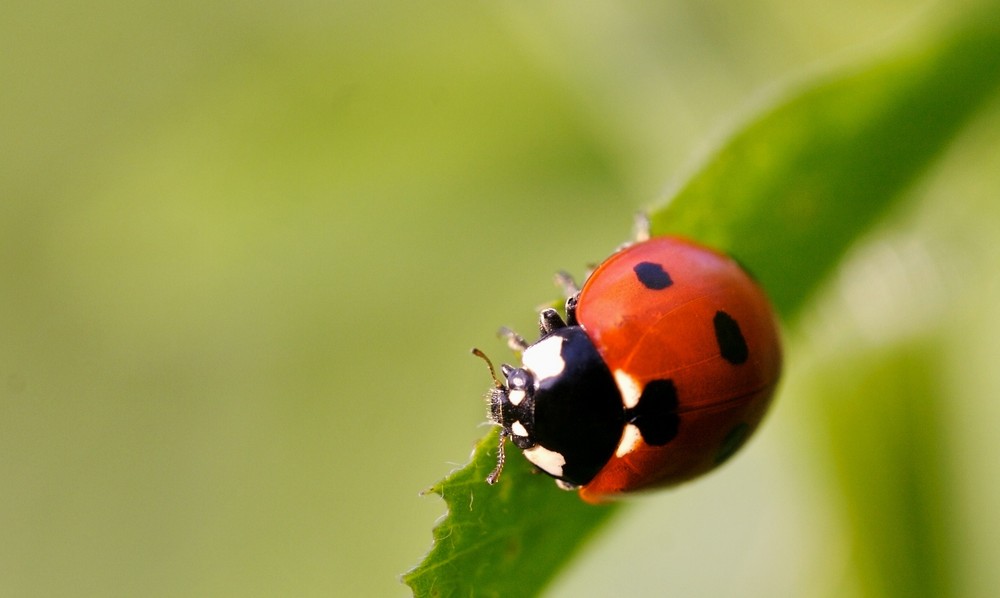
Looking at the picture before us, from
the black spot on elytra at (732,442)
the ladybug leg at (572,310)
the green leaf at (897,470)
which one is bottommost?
the green leaf at (897,470)

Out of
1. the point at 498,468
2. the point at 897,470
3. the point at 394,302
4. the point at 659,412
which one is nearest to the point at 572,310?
the point at 659,412

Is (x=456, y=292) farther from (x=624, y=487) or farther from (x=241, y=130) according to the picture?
(x=624, y=487)

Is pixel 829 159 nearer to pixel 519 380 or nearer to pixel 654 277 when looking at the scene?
pixel 654 277

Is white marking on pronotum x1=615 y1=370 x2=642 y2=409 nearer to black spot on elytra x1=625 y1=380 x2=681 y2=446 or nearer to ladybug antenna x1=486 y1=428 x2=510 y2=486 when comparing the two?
black spot on elytra x1=625 y1=380 x2=681 y2=446

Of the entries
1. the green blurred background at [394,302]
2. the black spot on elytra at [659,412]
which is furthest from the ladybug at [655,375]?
the green blurred background at [394,302]

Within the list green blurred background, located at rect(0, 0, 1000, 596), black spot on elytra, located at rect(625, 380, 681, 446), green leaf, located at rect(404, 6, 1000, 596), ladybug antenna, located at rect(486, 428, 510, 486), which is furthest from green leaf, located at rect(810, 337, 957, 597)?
ladybug antenna, located at rect(486, 428, 510, 486)

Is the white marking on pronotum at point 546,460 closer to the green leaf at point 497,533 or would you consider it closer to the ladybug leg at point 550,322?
the green leaf at point 497,533

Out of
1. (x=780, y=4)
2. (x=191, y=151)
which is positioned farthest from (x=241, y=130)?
(x=780, y=4)

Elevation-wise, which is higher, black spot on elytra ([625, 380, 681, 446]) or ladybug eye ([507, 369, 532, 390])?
ladybug eye ([507, 369, 532, 390])

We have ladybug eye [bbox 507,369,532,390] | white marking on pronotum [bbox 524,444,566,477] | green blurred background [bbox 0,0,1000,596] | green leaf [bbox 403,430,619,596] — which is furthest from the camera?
green blurred background [bbox 0,0,1000,596]
